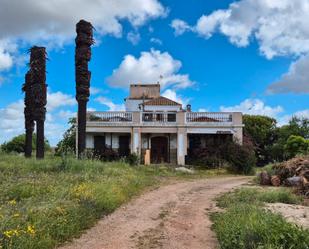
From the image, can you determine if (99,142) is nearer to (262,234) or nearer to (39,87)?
(39,87)

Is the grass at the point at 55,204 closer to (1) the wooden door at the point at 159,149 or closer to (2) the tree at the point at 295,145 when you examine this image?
(1) the wooden door at the point at 159,149

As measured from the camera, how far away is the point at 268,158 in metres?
50.4

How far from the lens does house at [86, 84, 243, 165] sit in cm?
3462

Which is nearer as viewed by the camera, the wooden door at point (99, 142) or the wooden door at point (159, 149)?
the wooden door at point (159, 149)

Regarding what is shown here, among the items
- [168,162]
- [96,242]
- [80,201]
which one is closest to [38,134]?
[168,162]

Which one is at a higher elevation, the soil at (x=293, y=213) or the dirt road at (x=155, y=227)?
the soil at (x=293, y=213)

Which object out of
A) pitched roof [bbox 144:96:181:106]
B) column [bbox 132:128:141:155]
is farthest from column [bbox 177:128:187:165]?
pitched roof [bbox 144:96:181:106]

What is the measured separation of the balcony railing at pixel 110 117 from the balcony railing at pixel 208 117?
478cm

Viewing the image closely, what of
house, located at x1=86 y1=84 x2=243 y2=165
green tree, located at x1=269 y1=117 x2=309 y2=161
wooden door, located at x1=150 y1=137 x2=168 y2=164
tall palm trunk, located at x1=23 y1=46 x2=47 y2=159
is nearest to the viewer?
tall palm trunk, located at x1=23 y1=46 x2=47 y2=159

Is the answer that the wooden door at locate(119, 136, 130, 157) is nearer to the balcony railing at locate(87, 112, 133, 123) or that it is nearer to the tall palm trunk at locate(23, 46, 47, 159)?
the balcony railing at locate(87, 112, 133, 123)

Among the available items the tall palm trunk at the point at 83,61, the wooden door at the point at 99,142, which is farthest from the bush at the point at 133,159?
the tall palm trunk at the point at 83,61

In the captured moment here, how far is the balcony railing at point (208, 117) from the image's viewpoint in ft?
115

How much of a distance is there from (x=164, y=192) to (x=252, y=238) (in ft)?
33.2

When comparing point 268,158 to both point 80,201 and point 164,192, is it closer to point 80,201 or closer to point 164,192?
point 164,192
